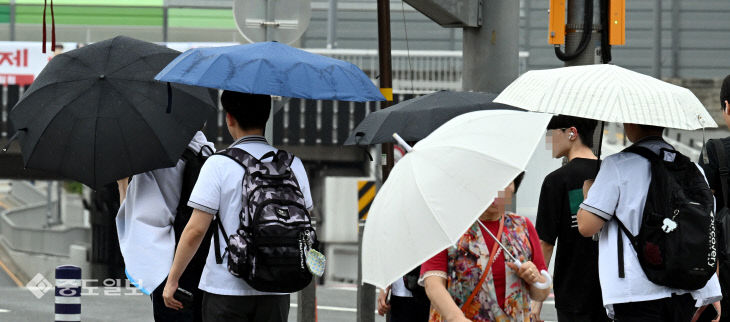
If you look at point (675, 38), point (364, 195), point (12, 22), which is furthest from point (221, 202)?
point (675, 38)

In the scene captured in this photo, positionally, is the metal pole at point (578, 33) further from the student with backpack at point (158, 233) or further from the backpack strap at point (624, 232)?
the student with backpack at point (158, 233)

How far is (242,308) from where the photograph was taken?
4.71 m

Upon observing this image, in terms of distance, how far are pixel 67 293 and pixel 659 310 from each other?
4.12 m

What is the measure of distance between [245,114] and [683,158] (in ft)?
5.84

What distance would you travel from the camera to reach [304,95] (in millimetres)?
4750

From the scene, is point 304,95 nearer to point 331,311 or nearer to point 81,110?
point 81,110

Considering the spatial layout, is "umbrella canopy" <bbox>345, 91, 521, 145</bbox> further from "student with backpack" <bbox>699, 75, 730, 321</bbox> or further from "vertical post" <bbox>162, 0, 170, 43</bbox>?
"vertical post" <bbox>162, 0, 170, 43</bbox>

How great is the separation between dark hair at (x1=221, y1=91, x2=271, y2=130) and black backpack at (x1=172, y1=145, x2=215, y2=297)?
0.61 m

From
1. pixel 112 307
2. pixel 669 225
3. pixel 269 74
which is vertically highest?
pixel 269 74

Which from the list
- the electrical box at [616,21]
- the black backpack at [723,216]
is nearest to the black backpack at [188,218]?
the black backpack at [723,216]

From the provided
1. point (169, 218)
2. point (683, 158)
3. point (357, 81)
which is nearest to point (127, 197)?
point (169, 218)

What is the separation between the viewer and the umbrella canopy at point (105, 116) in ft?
17.0

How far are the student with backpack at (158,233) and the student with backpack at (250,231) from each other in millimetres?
502

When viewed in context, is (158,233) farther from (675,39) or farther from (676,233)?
(675,39)
